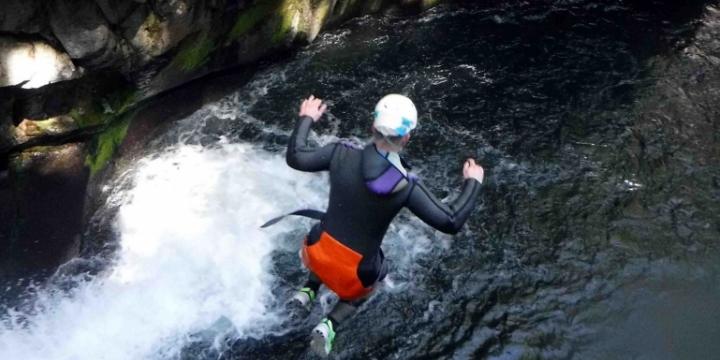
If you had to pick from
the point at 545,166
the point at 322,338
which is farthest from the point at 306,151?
the point at 545,166

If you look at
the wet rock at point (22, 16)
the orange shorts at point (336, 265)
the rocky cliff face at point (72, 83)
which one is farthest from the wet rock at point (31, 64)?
the orange shorts at point (336, 265)

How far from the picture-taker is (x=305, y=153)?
4.23 m

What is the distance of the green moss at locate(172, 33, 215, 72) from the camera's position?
Result: 705cm

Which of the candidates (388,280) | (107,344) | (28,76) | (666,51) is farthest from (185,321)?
(666,51)

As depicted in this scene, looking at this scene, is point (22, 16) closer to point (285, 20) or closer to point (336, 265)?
point (336, 265)

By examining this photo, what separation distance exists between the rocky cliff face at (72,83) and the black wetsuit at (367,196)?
8.99 feet

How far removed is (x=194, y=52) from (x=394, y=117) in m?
4.31

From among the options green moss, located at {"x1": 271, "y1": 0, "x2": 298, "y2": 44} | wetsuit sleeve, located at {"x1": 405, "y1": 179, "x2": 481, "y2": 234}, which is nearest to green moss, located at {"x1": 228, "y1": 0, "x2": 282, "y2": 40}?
green moss, located at {"x1": 271, "y1": 0, "x2": 298, "y2": 44}

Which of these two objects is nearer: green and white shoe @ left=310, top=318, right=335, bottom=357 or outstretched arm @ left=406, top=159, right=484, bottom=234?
outstretched arm @ left=406, top=159, right=484, bottom=234

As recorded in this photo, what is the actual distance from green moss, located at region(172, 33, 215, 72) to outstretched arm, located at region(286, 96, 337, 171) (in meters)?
3.25

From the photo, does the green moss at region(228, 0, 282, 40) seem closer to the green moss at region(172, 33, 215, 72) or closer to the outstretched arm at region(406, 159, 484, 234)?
the green moss at region(172, 33, 215, 72)

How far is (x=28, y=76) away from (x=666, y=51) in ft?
29.0

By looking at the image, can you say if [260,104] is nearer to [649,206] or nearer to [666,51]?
[649,206]

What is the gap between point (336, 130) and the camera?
7605 mm
